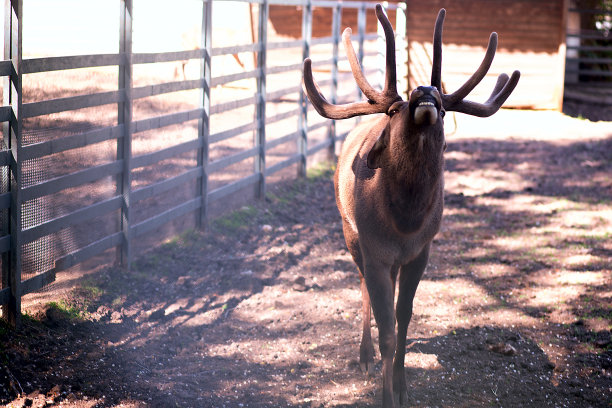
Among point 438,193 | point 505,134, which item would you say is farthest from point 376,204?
point 505,134

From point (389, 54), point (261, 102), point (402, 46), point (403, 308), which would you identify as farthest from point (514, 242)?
point (402, 46)

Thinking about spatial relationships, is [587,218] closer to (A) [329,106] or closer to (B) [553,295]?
(B) [553,295]

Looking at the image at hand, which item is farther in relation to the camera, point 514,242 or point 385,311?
point 514,242

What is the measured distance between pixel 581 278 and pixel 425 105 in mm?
3920

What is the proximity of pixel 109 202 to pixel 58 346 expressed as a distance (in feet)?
5.05

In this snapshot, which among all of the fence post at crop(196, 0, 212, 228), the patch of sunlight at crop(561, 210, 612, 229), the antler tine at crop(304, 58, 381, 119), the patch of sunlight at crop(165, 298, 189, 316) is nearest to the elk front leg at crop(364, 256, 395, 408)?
the antler tine at crop(304, 58, 381, 119)

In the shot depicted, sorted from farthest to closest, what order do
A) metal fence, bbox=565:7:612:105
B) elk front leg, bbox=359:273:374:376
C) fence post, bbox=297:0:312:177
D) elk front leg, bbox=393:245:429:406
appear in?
metal fence, bbox=565:7:612:105
fence post, bbox=297:0:312:177
elk front leg, bbox=359:273:374:376
elk front leg, bbox=393:245:429:406

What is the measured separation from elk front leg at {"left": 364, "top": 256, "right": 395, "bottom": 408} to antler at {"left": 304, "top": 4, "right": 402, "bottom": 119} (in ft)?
3.05

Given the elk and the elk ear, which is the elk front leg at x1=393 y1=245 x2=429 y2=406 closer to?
the elk

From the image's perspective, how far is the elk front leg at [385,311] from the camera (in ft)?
13.8

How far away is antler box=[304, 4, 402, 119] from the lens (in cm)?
384

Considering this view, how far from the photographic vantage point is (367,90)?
408 cm

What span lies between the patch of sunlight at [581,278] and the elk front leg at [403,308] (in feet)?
8.62

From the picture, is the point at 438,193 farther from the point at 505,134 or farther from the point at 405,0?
the point at 405,0
